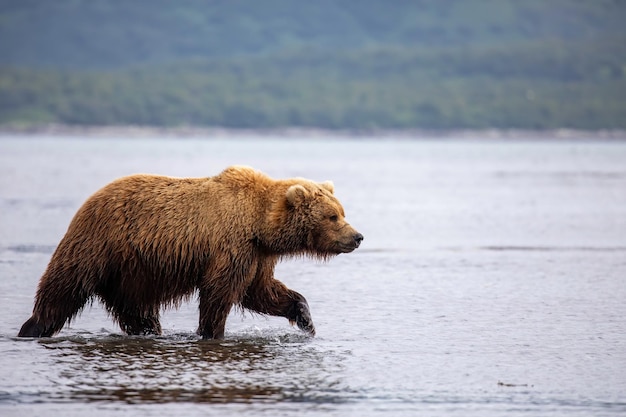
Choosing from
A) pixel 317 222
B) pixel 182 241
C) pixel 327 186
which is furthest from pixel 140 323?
pixel 327 186

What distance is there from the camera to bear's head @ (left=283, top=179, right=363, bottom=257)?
10148mm

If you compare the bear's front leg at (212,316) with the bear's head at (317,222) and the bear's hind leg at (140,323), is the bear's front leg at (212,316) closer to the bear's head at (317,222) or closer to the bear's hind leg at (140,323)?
the bear's hind leg at (140,323)

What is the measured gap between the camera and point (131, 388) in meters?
8.41

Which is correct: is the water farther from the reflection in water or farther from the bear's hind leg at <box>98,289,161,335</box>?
the bear's hind leg at <box>98,289,161,335</box>

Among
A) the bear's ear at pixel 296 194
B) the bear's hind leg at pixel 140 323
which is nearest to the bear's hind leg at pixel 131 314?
the bear's hind leg at pixel 140 323

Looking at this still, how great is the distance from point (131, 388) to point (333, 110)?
151811 millimetres

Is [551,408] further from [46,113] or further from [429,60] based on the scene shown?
[429,60]

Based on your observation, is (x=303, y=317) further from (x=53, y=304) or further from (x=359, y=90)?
(x=359, y=90)

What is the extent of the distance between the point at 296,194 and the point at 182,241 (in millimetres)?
1109

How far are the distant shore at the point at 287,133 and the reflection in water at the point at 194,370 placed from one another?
426 ft

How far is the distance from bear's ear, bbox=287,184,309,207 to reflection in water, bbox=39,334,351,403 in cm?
135

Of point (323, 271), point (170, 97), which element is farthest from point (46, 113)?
point (323, 271)

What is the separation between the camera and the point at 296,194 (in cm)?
1009

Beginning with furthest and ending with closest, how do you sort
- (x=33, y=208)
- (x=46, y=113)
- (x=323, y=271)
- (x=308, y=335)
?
(x=46, y=113) → (x=33, y=208) → (x=323, y=271) → (x=308, y=335)
